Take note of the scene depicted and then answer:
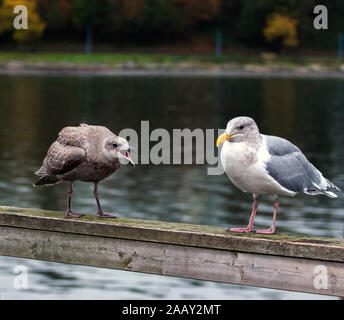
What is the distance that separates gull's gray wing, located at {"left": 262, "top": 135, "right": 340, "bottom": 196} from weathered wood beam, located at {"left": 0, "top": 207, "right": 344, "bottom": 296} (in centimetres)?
47

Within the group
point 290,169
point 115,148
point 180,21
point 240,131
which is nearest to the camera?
point 240,131

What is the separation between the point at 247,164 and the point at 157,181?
1493cm

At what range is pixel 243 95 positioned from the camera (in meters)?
66.0

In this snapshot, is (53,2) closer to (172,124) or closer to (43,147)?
(172,124)

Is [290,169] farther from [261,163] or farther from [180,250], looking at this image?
[180,250]

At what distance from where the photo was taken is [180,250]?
290 inches

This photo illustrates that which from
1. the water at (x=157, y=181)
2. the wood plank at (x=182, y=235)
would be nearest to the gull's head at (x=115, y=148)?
the wood plank at (x=182, y=235)

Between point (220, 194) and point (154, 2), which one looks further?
point (154, 2)

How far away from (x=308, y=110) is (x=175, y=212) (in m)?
33.5


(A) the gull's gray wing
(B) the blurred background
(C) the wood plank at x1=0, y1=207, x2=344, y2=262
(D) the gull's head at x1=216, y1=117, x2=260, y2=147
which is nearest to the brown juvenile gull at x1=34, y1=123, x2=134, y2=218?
(C) the wood plank at x1=0, y1=207, x2=344, y2=262

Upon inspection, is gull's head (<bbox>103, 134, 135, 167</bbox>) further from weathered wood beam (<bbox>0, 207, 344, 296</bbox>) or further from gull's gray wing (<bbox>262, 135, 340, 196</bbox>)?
gull's gray wing (<bbox>262, 135, 340, 196</bbox>)

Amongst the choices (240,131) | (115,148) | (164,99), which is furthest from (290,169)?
(164,99)

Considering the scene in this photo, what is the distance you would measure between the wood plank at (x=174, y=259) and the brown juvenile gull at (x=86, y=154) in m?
0.37

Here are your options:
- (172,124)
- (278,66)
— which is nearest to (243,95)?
(172,124)
